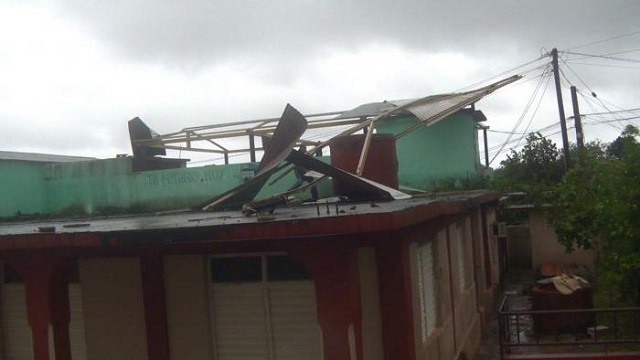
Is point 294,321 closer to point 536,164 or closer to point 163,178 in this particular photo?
point 163,178

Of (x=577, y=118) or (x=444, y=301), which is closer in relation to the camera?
(x=444, y=301)

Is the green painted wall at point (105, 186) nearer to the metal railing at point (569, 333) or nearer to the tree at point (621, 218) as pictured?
the tree at point (621, 218)

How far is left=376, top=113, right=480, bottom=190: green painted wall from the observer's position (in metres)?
18.6

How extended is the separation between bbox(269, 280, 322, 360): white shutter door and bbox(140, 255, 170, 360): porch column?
1250 millimetres

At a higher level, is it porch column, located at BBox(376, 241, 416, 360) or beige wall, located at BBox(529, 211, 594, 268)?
porch column, located at BBox(376, 241, 416, 360)

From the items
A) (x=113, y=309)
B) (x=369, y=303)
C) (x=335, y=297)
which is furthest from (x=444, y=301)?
(x=113, y=309)

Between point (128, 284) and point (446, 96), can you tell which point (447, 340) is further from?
point (446, 96)

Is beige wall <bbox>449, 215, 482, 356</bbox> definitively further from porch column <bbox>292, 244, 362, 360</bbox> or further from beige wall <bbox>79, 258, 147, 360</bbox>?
beige wall <bbox>79, 258, 147, 360</bbox>

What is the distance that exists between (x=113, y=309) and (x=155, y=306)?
0.71 meters

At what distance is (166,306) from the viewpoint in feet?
22.5

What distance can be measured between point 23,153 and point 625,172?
1938cm

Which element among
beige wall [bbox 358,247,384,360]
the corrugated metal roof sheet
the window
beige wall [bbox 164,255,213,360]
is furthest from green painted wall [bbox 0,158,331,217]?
beige wall [bbox 358,247,384,360]

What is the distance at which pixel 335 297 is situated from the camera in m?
5.47

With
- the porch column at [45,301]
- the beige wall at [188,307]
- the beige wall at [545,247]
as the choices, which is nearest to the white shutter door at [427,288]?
the beige wall at [188,307]
